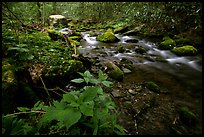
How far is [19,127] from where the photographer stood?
5.44 feet

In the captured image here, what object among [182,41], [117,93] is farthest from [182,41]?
[117,93]

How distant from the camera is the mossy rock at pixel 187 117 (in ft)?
11.7

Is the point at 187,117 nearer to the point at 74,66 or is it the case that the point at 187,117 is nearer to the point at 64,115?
the point at 74,66

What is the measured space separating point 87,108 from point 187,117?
8.84ft

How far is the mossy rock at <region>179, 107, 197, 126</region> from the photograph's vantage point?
356cm

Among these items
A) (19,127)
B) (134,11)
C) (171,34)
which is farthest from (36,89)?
(134,11)

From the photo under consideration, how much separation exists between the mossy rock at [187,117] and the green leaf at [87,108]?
8.43 feet

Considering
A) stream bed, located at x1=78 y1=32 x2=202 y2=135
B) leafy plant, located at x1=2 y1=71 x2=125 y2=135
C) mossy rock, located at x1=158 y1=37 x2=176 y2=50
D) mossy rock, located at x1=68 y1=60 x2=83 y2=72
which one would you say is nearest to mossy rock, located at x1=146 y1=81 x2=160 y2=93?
stream bed, located at x1=78 y1=32 x2=202 y2=135

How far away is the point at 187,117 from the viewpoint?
3.63m

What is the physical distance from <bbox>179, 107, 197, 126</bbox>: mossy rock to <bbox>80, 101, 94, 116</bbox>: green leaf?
2.57m

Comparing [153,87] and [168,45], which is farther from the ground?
[153,87]

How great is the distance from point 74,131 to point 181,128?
2431 millimetres

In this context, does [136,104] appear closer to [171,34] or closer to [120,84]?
[120,84]

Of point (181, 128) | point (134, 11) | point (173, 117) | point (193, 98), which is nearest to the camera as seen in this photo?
point (181, 128)
